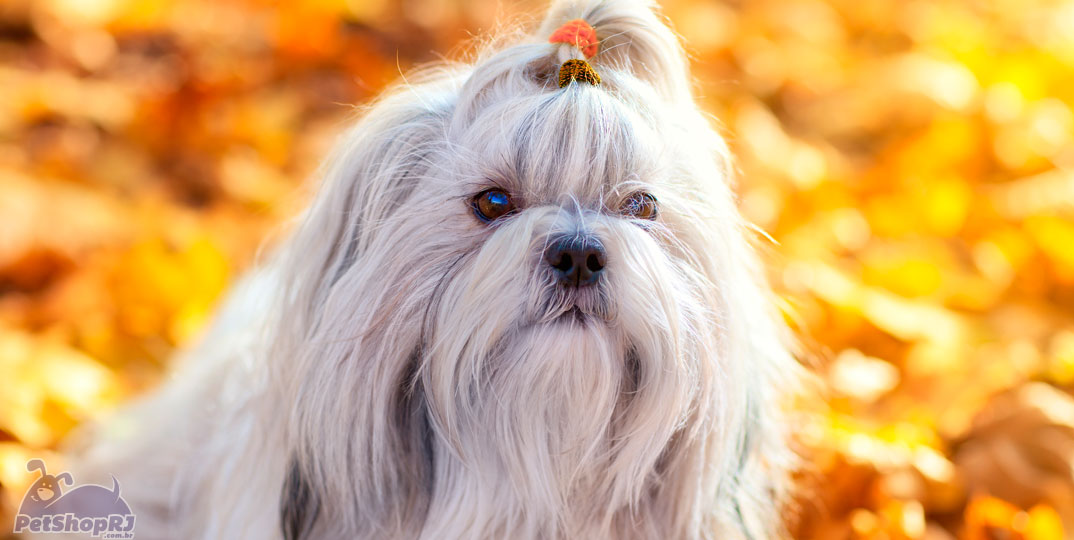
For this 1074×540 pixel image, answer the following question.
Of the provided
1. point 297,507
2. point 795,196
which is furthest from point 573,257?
point 795,196

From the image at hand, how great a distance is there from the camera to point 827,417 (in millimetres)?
1969

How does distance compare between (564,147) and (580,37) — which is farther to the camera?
(580,37)

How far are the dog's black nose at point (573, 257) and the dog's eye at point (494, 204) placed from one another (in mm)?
122

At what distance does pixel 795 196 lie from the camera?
2.89 metres

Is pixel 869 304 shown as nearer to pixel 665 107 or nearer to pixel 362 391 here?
pixel 665 107

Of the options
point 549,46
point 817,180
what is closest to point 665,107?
point 549,46

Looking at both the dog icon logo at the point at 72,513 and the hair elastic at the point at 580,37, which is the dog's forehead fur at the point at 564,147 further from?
the dog icon logo at the point at 72,513

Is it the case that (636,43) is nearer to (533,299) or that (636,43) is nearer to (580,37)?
(580,37)

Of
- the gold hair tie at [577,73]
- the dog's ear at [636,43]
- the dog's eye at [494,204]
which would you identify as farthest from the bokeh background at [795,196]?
the dog's eye at [494,204]

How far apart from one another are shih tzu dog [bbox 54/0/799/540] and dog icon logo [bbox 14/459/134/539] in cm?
26

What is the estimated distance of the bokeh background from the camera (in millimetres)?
1847

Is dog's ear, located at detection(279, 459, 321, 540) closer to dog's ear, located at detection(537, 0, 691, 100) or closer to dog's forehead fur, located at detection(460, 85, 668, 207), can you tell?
dog's forehead fur, located at detection(460, 85, 668, 207)

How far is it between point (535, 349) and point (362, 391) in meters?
0.27

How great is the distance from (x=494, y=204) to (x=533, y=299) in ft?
0.51
